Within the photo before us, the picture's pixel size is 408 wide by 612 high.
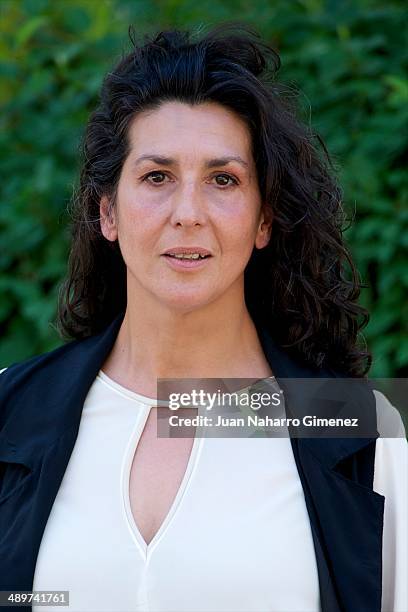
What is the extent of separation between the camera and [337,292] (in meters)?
2.61

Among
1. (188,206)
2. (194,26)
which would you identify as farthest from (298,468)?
(194,26)

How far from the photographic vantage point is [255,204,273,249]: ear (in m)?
2.48

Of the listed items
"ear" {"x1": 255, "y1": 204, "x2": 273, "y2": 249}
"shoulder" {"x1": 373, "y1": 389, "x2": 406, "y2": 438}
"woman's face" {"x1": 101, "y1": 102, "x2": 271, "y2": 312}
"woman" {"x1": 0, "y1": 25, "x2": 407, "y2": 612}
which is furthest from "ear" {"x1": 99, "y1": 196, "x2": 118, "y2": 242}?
"shoulder" {"x1": 373, "y1": 389, "x2": 406, "y2": 438}

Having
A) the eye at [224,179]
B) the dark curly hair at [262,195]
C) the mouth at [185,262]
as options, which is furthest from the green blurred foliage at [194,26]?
the mouth at [185,262]

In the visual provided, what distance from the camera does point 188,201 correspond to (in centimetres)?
226

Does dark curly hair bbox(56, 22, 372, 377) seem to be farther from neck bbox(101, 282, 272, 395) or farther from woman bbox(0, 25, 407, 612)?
neck bbox(101, 282, 272, 395)

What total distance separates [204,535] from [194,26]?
203 cm

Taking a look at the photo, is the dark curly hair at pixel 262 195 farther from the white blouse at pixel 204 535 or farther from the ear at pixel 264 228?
the white blouse at pixel 204 535

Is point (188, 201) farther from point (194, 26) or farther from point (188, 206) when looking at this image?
point (194, 26)

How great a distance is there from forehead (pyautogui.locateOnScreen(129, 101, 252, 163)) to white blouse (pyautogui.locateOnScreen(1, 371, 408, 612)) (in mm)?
637

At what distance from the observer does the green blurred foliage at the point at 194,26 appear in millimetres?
3328

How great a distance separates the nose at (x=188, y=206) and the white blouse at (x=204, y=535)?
0.48 meters

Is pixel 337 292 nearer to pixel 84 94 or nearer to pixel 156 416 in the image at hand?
pixel 156 416

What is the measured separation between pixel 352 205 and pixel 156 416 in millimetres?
1259
